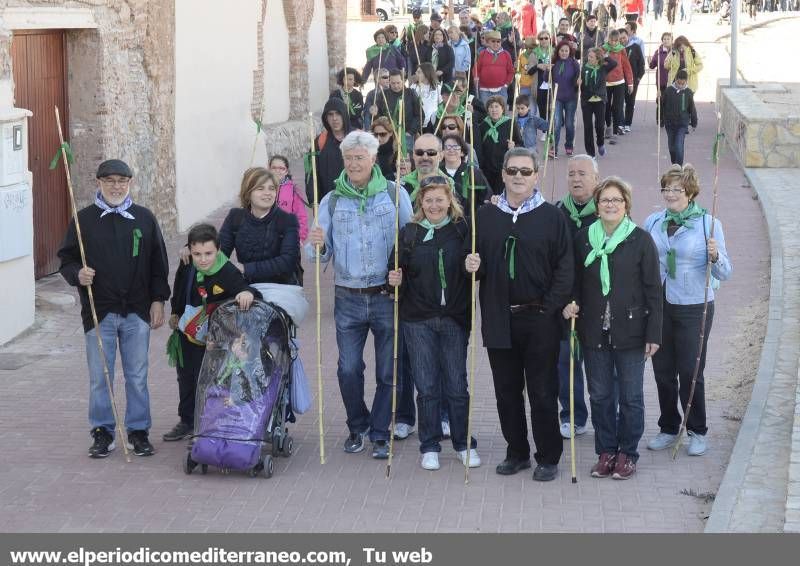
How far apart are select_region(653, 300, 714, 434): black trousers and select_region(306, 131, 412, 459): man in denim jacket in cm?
163

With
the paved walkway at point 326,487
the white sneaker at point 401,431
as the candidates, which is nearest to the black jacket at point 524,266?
the paved walkway at point 326,487

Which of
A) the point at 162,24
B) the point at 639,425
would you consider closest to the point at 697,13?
the point at 162,24

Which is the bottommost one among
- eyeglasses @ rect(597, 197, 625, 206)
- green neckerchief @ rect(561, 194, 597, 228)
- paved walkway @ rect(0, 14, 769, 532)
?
paved walkway @ rect(0, 14, 769, 532)

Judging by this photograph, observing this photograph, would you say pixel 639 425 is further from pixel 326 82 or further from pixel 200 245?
pixel 326 82

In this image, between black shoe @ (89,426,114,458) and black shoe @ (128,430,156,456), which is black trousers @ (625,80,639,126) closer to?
black shoe @ (128,430,156,456)

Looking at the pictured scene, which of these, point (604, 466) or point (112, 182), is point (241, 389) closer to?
point (112, 182)

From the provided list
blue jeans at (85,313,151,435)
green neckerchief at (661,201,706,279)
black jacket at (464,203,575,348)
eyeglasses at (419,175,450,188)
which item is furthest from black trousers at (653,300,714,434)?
blue jeans at (85,313,151,435)

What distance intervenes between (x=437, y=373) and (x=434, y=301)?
470 millimetres

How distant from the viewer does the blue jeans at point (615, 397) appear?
768cm

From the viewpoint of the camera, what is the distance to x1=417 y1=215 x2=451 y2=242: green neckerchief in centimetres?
766

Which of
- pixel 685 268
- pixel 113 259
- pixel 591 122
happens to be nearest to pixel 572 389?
pixel 685 268

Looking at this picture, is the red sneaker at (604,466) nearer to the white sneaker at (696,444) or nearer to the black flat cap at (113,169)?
the white sneaker at (696,444)

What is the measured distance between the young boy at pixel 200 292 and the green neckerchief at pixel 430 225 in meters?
1.07
